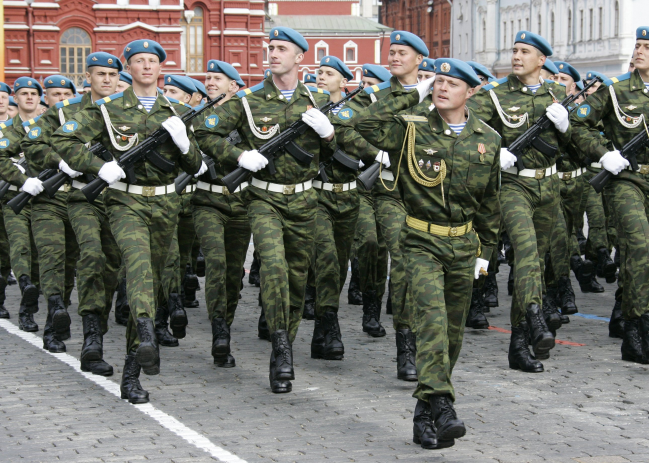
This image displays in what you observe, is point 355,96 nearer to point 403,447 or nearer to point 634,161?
point 634,161

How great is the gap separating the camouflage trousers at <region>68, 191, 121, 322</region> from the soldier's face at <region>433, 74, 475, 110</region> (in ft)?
10.2

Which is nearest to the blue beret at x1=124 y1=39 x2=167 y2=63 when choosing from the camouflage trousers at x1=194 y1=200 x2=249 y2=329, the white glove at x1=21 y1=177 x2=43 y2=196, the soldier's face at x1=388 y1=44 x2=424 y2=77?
the camouflage trousers at x1=194 y1=200 x2=249 y2=329

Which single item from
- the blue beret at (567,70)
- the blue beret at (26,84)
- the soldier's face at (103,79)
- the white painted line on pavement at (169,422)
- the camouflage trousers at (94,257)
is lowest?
the white painted line on pavement at (169,422)

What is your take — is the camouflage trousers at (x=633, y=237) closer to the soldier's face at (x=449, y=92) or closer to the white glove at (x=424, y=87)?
the white glove at (x=424, y=87)

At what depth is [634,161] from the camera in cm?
909

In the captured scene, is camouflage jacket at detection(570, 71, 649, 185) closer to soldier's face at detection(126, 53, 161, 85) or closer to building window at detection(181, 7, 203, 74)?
soldier's face at detection(126, 53, 161, 85)

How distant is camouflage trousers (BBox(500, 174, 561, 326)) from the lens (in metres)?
8.50

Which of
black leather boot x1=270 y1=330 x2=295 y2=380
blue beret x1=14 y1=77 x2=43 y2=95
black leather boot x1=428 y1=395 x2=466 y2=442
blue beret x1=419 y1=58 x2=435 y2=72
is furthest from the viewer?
blue beret x1=14 y1=77 x2=43 y2=95

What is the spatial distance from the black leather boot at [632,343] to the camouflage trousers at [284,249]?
2.42 meters

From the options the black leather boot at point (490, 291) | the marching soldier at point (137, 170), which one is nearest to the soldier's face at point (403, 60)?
the marching soldier at point (137, 170)

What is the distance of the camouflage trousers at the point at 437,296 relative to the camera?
21.4 feet

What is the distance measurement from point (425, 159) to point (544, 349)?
6.65 ft

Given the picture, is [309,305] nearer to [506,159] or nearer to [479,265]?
[506,159]

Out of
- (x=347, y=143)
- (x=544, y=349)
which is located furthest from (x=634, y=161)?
(x=347, y=143)
